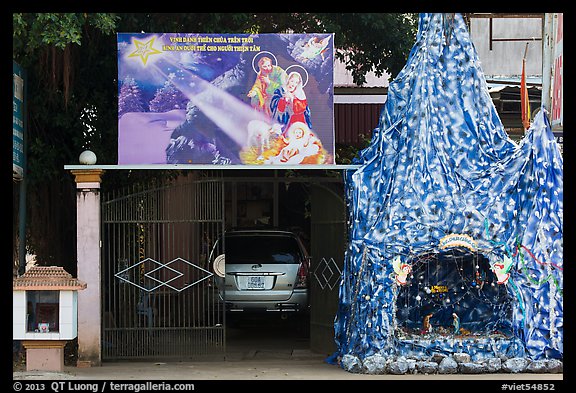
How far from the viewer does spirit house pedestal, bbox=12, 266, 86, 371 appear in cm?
1114

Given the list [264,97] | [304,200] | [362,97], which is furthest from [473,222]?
[304,200]

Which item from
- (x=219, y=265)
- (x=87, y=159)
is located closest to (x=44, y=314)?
(x=87, y=159)

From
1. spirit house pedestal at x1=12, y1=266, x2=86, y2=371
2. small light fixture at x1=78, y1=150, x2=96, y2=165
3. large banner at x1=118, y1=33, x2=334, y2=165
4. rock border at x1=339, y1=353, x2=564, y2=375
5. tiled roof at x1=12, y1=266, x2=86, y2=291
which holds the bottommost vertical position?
rock border at x1=339, y1=353, x2=564, y2=375

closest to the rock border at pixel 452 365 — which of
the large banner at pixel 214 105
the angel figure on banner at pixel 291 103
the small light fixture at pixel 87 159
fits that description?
the large banner at pixel 214 105

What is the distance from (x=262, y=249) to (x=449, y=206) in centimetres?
441

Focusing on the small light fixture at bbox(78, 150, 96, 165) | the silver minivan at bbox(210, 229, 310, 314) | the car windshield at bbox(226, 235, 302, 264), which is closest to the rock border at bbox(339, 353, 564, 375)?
the silver minivan at bbox(210, 229, 310, 314)

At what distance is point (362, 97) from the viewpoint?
739 inches

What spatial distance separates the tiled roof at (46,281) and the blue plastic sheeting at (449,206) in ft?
11.3

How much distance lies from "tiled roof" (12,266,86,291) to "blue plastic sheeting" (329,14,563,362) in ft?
11.3

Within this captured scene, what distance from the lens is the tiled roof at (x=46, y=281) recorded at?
11164mm

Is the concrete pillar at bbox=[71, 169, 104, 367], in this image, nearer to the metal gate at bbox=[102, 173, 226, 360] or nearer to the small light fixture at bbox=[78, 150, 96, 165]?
the small light fixture at bbox=[78, 150, 96, 165]

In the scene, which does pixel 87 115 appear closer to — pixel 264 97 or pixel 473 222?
pixel 264 97

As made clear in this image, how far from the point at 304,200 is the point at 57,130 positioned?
974 centimetres

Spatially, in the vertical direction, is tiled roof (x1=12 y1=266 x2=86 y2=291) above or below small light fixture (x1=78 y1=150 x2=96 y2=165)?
→ below
